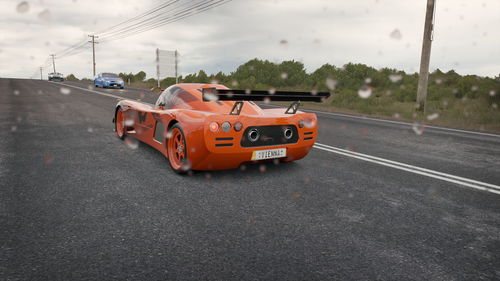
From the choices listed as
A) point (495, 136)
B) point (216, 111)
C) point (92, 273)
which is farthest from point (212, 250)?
point (495, 136)

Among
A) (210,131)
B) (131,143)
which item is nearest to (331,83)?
(131,143)

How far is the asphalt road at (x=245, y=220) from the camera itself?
214 centimetres

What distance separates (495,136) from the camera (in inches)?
326

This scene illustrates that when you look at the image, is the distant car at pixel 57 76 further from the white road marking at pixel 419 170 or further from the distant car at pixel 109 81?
the white road marking at pixel 419 170

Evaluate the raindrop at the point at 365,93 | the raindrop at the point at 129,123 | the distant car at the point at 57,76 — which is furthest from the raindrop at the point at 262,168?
the distant car at the point at 57,76

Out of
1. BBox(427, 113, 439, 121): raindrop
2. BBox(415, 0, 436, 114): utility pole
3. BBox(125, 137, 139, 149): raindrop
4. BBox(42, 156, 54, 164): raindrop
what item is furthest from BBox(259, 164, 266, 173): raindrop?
BBox(415, 0, 436, 114): utility pole

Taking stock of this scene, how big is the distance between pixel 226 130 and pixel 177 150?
0.91 meters

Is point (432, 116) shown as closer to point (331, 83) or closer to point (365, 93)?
point (365, 93)

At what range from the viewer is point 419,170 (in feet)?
15.0

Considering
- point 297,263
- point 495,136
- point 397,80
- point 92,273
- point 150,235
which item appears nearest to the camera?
point 92,273

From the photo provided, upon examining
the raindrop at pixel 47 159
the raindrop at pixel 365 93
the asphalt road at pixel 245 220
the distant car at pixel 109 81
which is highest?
the distant car at pixel 109 81

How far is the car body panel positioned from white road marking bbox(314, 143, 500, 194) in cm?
135

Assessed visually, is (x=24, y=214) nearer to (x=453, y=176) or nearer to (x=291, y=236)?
(x=291, y=236)

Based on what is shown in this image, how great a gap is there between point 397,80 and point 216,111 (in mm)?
31159
